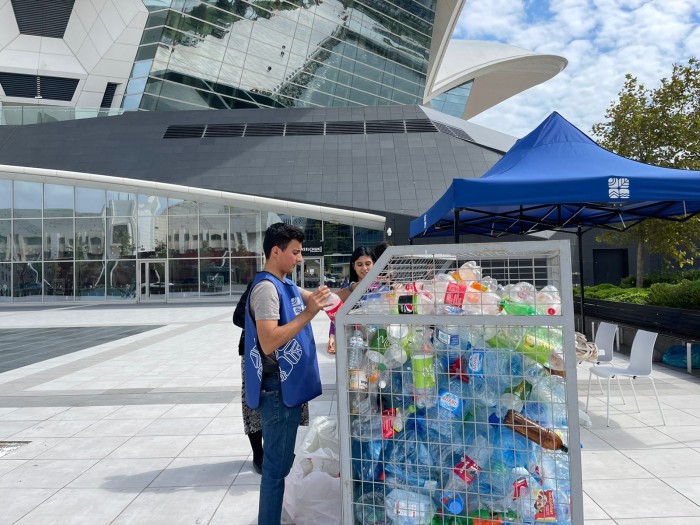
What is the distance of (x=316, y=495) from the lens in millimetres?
3252

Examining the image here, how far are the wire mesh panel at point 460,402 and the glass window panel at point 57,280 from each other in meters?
27.5

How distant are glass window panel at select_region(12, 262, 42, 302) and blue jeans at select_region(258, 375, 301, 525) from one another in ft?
91.0

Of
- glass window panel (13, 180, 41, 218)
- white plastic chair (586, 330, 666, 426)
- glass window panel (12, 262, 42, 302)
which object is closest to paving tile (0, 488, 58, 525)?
white plastic chair (586, 330, 666, 426)

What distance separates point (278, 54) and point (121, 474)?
3570 cm

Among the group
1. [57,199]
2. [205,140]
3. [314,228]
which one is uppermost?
[205,140]

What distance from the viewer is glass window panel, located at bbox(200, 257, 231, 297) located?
85.6 feet

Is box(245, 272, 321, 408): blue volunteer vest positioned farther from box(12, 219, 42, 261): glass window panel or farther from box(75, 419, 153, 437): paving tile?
box(12, 219, 42, 261): glass window panel

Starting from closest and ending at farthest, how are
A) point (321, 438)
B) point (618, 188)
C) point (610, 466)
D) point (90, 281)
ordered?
point (321, 438), point (610, 466), point (618, 188), point (90, 281)

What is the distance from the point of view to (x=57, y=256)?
2612 centimetres

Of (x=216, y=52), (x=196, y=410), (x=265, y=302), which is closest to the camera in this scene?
(x=265, y=302)

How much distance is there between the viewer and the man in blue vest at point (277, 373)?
273 cm

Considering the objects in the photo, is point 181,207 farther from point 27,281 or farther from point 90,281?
point 27,281

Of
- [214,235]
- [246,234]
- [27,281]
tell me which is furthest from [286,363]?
[27,281]

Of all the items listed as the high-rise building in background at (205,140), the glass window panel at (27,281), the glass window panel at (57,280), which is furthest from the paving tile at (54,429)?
the glass window panel at (27,281)
